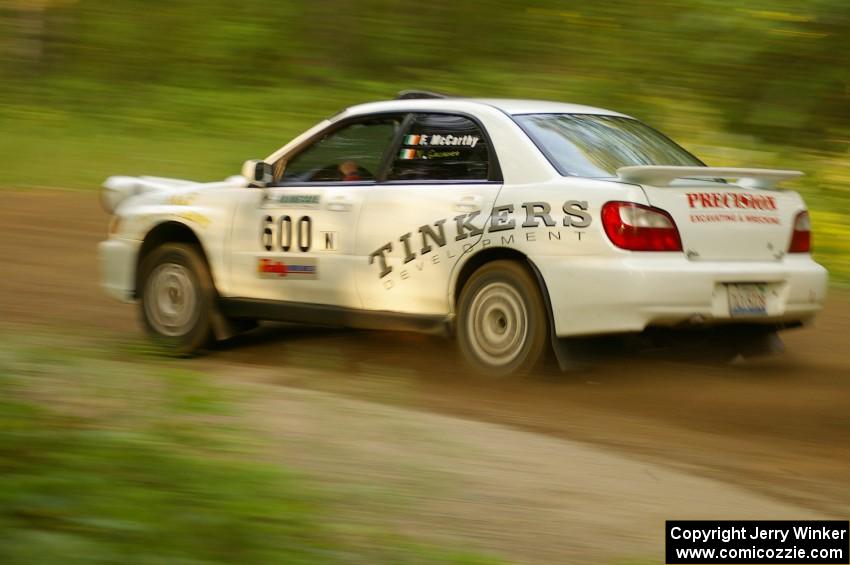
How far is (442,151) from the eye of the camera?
7.73m

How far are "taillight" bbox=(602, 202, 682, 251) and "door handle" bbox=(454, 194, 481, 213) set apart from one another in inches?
32.7

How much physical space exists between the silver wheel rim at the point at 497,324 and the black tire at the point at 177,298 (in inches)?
83.3

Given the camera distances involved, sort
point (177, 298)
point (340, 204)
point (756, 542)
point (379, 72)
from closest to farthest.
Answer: point (756, 542) → point (340, 204) → point (177, 298) → point (379, 72)

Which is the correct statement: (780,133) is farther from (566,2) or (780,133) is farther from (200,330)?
Result: (200,330)

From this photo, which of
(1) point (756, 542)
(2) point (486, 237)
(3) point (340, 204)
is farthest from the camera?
(3) point (340, 204)

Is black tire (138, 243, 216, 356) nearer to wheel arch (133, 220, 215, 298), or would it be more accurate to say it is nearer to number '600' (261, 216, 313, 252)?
wheel arch (133, 220, 215, 298)

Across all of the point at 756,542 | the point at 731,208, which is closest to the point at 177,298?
the point at 731,208

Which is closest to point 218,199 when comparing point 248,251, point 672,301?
point 248,251

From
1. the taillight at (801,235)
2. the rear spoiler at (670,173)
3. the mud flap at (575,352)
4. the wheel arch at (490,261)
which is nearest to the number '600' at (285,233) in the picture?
the wheel arch at (490,261)

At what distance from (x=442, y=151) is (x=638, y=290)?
63.8 inches

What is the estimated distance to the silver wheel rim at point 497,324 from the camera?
725cm

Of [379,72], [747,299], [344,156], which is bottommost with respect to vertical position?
[747,299]

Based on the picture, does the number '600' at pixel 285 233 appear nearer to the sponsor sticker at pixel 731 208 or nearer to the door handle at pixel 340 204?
the door handle at pixel 340 204

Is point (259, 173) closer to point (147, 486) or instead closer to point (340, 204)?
point (340, 204)
